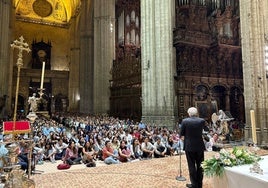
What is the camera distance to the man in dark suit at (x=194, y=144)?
412cm

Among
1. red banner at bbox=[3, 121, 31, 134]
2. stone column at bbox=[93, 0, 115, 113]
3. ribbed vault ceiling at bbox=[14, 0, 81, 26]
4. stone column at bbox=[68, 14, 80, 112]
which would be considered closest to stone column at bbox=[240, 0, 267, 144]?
red banner at bbox=[3, 121, 31, 134]

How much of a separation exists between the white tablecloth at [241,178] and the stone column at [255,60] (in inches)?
298

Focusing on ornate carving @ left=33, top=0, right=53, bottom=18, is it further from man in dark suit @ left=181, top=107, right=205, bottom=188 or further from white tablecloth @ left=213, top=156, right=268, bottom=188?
white tablecloth @ left=213, top=156, right=268, bottom=188

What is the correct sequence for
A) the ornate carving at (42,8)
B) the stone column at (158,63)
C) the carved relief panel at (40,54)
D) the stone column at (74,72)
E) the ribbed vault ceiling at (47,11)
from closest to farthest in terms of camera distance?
the stone column at (158,63) < the stone column at (74,72) < the carved relief panel at (40,54) < the ribbed vault ceiling at (47,11) < the ornate carving at (42,8)

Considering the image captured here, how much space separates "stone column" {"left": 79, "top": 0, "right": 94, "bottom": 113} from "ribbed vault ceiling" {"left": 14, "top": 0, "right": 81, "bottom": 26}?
6.61 meters

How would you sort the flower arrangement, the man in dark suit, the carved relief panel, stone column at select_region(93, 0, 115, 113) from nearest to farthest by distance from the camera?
the flower arrangement < the man in dark suit < stone column at select_region(93, 0, 115, 113) < the carved relief panel

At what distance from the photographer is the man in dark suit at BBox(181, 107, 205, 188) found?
412 centimetres

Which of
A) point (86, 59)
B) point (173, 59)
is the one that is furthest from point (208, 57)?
point (86, 59)

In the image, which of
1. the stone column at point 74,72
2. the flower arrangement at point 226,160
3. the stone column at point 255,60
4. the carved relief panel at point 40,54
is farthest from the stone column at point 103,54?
the flower arrangement at point 226,160

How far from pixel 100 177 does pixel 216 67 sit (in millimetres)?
14496

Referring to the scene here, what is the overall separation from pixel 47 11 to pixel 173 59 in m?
32.9

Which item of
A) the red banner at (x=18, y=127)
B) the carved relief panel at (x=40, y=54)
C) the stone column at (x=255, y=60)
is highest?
the carved relief panel at (x=40, y=54)

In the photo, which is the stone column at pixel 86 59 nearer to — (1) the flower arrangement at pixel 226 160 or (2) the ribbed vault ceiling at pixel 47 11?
(2) the ribbed vault ceiling at pixel 47 11

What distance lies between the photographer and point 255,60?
1031 cm
